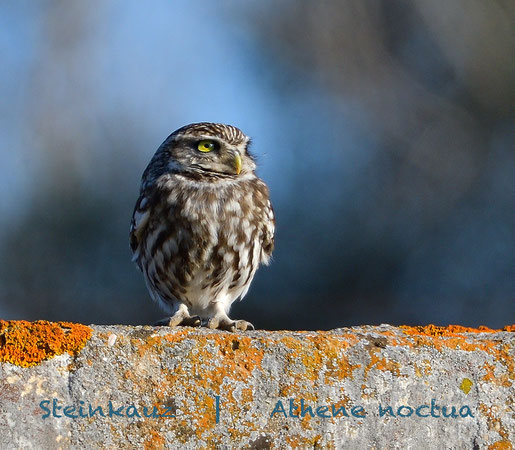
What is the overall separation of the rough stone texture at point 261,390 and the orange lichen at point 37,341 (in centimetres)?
2

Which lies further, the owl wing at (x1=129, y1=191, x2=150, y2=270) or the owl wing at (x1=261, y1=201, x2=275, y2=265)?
the owl wing at (x1=261, y1=201, x2=275, y2=265)

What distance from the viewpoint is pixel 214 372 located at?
2.20 metres

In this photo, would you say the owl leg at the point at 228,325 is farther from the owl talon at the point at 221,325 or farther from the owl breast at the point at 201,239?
the owl breast at the point at 201,239

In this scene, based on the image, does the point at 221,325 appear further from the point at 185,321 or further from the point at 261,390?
the point at 261,390

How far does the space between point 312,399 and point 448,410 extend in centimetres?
37

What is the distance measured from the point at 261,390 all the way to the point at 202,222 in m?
1.78

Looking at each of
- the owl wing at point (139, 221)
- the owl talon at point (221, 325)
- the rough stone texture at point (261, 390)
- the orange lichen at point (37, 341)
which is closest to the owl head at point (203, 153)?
the owl wing at point (139, 221)

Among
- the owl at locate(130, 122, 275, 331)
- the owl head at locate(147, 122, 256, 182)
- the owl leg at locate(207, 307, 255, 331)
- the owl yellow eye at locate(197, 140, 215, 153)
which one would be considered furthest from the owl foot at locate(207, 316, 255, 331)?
the owl yellow eye at locate(197, 140, 215, 153)

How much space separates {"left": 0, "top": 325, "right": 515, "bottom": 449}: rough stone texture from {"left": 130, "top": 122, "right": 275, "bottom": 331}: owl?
4.82 ft

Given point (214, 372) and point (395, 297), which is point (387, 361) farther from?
point (395, 297)

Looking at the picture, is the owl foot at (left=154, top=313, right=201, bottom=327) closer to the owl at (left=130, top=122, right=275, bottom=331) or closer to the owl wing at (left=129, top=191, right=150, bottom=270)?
the owl at (left=130, top=122, right=275, bottom=331)

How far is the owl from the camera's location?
12.8 ft

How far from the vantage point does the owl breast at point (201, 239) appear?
3.90 meters

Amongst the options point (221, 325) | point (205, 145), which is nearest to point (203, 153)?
point (205, 145)
